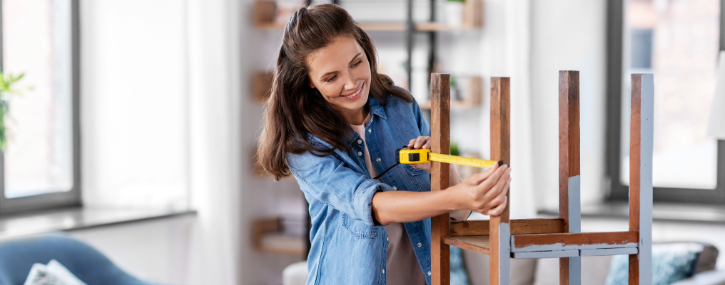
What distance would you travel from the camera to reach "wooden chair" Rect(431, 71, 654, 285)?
3.52ft

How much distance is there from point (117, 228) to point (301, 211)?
48.4 inches

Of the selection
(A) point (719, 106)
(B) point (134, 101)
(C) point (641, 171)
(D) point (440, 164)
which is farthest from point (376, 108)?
(B) point (134, 101)

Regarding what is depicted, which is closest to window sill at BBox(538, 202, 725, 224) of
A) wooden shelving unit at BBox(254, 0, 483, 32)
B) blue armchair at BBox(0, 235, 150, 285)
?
wooden shelving unit at BBox(254, 0, 483, 32)

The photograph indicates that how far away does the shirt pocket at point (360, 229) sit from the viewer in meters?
1.34

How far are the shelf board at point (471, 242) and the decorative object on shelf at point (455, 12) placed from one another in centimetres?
237

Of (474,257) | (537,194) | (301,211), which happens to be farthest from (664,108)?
(301,211)

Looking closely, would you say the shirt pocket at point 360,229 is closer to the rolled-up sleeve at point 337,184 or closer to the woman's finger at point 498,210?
the rolled-up sleeve at point 337,184

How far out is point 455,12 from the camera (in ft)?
11.4

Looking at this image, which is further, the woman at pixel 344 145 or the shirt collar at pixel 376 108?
the shirt collar at pixel 376 108

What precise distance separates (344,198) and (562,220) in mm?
394

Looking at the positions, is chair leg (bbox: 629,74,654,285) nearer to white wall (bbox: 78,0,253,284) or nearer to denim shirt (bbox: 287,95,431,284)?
denim shirt (bbox: 287,95,431,284)

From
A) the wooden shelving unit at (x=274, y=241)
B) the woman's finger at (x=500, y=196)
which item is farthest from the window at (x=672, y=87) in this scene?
the woman's finger at (x=500, y=196)

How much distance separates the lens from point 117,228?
122 inches

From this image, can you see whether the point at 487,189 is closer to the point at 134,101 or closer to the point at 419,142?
A: the point at 419,142
